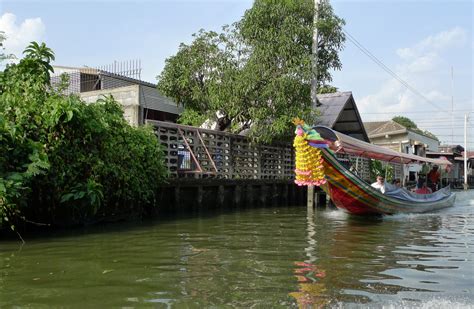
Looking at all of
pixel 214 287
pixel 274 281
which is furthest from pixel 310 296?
pixel 214 287

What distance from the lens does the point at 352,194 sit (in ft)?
35.1

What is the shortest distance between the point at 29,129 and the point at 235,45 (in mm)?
8713

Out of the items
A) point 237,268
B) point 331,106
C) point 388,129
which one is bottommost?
point 237,268

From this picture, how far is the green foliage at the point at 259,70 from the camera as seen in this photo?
538 inches

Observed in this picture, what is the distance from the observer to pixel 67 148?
7.94m

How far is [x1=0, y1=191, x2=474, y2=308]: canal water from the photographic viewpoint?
3752 millimetres

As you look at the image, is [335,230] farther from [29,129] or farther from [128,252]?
[29,129]

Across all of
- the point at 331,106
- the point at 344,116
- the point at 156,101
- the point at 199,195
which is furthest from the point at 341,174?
the point at 344,116

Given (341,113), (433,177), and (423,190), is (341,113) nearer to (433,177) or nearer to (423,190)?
(433,177)

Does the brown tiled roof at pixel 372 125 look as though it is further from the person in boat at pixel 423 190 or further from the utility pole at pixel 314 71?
the utility pole at pixel 314 71

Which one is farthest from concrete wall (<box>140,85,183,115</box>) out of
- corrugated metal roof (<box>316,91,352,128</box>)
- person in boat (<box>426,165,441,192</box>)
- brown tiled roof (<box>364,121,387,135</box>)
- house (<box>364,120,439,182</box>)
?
brown tiled roof (<box>364,121,387,135</box>)

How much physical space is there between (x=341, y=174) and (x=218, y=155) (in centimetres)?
453

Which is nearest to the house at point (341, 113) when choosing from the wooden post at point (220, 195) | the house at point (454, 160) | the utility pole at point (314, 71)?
the utility pole at point (314, 71)

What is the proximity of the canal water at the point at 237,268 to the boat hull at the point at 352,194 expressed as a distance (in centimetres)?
209
